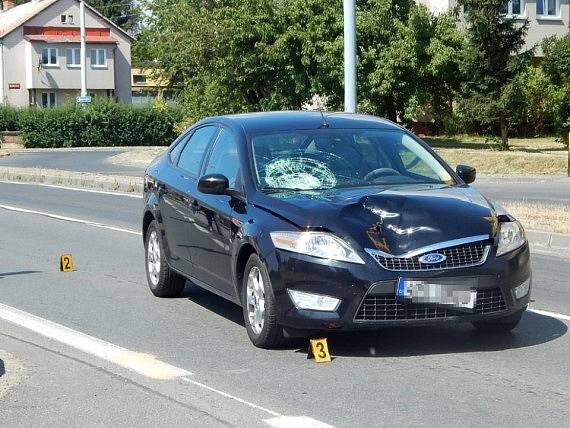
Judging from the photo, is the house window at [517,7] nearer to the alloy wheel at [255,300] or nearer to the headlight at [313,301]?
the alloy wheel at [255,300]

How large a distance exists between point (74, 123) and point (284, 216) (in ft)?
190

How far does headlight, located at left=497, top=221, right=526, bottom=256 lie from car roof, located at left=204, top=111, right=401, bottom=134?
5.45ft

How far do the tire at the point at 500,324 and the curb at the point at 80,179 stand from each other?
17403 millimetres

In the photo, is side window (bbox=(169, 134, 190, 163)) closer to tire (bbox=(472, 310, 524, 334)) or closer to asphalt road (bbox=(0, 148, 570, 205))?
tire (bbox=(472, 310, 524, 334))

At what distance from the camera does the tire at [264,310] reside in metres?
7.66

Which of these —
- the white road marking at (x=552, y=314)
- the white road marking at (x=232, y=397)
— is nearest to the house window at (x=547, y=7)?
the white road marking at (x=552, y=314)

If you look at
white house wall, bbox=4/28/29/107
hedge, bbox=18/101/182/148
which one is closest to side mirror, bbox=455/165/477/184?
hedge, bbox=18/101/182/148

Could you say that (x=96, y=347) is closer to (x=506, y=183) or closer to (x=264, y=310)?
(x=264, y=310)

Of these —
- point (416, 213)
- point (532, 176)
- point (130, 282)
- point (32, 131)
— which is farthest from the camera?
point (32, 131)

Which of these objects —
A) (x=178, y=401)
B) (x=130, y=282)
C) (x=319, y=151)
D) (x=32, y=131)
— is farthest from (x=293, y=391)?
(x=32, y=131)

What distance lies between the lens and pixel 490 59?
3753cm

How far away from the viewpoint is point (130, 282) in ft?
37.8

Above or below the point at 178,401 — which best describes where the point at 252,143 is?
above

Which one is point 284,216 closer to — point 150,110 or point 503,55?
point 503,55
